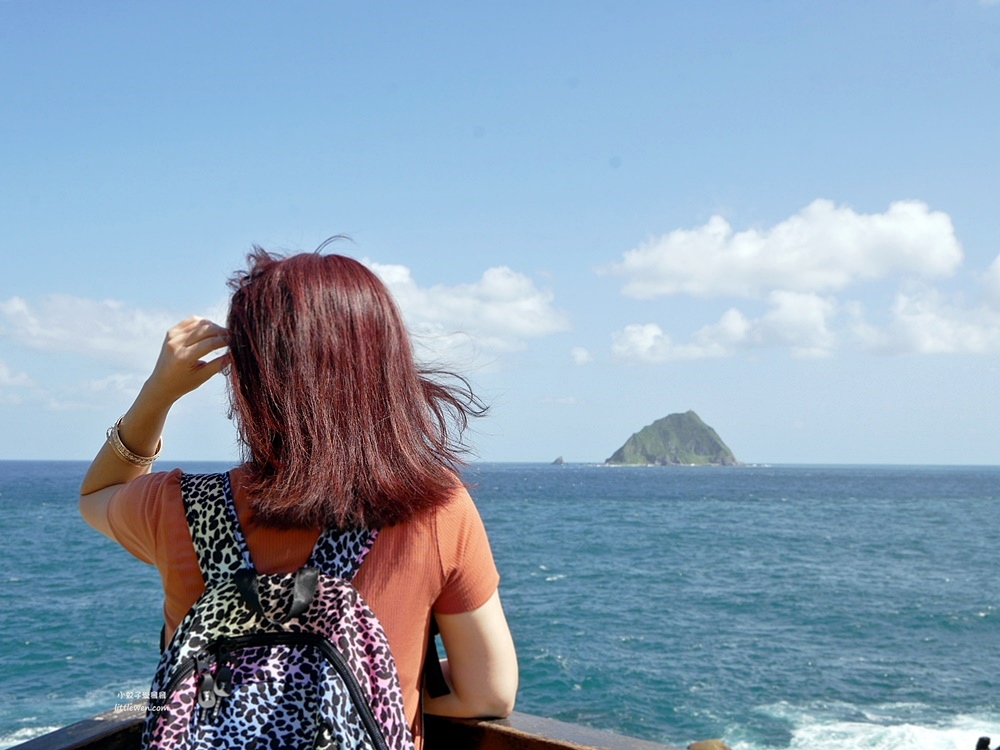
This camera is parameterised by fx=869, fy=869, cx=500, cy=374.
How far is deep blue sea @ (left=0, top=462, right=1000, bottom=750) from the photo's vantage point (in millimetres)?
17906

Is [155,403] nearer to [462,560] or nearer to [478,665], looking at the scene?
[462,560]

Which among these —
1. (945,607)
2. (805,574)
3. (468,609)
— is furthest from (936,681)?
(468,609)

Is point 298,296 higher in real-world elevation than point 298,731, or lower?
higher

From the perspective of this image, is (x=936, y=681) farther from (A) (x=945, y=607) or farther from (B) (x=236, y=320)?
(B) (x=236, y=320)

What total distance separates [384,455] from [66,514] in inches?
2876

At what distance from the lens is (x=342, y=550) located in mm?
1659

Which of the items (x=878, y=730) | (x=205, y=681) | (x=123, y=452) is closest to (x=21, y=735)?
(x=878, y=730)

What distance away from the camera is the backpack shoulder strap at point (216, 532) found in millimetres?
1632

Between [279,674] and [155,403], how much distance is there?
701 millimetres

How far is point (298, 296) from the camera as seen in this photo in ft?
5.50

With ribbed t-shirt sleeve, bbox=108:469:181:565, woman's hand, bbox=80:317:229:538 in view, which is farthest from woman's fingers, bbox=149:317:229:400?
ribbed t-shirt sleeve, bbox=108:469:181:565

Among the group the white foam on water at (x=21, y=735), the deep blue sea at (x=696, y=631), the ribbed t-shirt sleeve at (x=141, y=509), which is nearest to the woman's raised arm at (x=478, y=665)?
the deep blue sea at (x=696, y=631)

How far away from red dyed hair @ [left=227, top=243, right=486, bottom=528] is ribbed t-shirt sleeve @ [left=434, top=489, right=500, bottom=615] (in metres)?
0.05

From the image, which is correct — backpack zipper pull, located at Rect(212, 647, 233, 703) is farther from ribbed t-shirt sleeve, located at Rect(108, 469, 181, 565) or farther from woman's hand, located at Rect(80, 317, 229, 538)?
woman's hand, located at Rect(80, 317, 229, 538)
